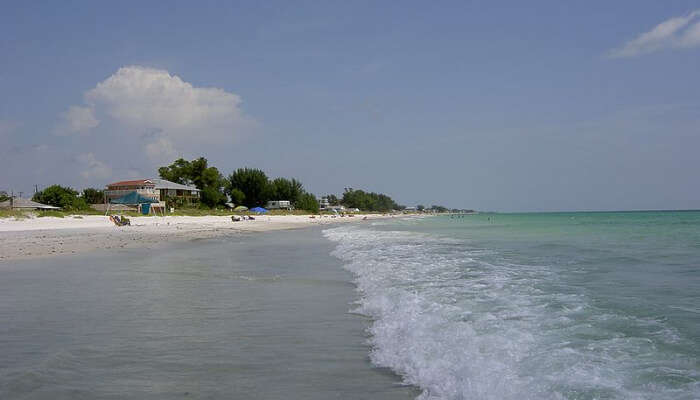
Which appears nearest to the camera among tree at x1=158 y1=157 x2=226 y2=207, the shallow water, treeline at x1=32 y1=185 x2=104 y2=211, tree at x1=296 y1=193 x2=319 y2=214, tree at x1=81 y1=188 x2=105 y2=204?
the shallow water

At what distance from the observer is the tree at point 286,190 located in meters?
93.1

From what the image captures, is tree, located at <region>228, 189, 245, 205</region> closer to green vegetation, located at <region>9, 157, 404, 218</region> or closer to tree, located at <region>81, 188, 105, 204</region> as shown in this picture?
green vegetation, located at <region>9, 157, 404, 218</region>

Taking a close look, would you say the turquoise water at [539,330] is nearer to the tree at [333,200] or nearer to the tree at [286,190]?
the tree at [286,190]

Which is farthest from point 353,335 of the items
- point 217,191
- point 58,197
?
point 217,191

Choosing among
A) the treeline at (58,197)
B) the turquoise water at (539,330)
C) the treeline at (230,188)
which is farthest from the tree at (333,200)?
the turquoise water at (539,330)

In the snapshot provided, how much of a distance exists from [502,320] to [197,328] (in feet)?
13.1

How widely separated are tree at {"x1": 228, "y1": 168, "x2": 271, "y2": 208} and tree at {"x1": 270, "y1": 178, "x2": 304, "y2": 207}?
2193mm

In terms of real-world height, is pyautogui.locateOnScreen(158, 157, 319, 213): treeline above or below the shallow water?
above

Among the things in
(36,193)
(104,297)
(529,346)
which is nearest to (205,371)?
(529,346)

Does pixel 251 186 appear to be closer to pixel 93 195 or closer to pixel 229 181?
pixel 229 181

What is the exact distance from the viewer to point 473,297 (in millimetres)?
8242

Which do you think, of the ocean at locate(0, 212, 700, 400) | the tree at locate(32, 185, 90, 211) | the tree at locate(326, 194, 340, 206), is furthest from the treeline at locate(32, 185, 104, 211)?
the tree at locate(326, 194, 340, 206)

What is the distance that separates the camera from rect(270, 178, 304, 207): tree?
306 ft

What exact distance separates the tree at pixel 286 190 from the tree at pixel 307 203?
74 cm
